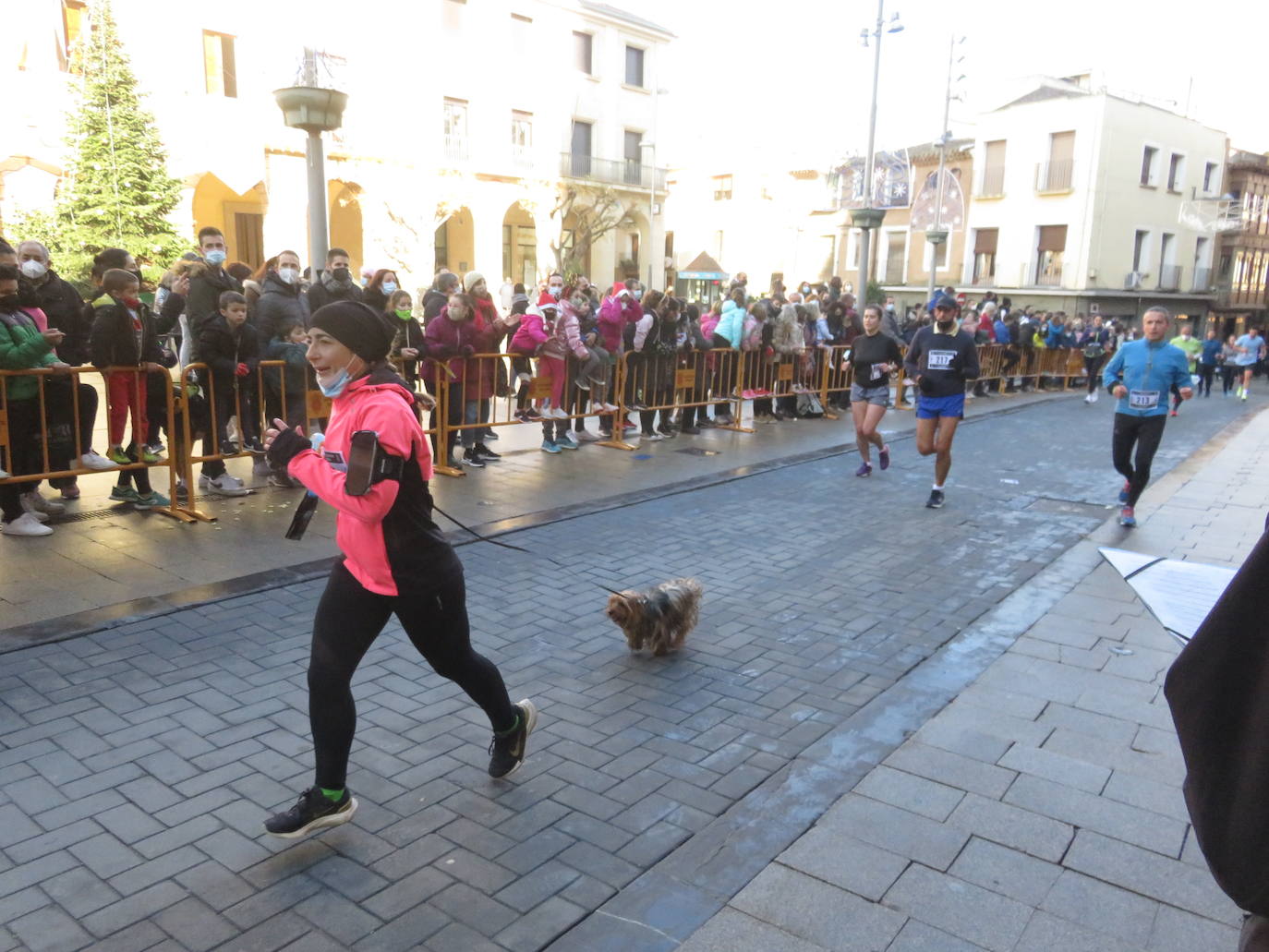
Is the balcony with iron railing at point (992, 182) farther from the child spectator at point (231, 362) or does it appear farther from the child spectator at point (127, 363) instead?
the child spectator at point (127, 363)

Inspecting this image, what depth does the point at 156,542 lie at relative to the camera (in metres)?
6.68

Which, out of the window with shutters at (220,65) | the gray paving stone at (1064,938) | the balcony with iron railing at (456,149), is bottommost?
the gray paving stone at (1064,938)

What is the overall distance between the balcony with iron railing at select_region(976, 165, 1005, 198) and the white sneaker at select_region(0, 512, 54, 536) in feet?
133

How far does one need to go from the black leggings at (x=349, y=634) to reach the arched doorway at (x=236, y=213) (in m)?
27.4

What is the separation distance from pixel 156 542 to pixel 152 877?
4145mm

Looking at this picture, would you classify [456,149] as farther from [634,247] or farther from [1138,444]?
[1138,444]

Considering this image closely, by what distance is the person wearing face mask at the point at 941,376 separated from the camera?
880 cm

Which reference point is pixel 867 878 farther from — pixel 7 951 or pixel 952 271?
pixel 952 271

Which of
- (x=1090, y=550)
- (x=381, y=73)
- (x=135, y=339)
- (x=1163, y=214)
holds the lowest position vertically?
(x=1090, y=550)

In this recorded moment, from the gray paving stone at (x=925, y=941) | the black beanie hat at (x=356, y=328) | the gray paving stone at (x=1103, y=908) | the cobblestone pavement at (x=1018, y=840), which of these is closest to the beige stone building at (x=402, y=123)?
the black beanie hat at (x=356, y=328)

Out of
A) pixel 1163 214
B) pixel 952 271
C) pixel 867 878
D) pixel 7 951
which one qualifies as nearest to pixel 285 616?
pixel 7 951

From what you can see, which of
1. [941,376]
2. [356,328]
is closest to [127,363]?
[356,328]

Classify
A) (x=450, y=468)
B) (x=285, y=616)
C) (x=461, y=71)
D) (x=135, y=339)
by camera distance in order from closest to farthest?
(x=285, y=616), (x=135, y=339), (x=450, y=468), (x=461, y=71)

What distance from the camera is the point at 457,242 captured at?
121 feet
